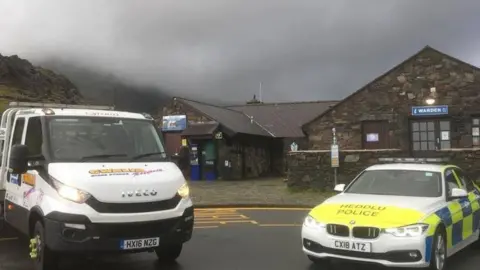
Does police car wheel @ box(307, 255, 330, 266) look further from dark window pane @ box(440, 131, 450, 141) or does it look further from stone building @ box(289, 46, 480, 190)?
dark window pane @ box(440, 131, 450, 141)

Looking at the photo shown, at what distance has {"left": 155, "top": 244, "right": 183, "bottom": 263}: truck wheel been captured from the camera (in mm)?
7811

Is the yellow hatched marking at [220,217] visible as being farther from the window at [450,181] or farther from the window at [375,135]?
the window at [375,135]

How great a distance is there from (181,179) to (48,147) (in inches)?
71.6

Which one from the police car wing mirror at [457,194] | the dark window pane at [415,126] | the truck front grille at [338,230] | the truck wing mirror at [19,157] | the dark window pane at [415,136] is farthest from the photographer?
the dark window pane at [415,126]

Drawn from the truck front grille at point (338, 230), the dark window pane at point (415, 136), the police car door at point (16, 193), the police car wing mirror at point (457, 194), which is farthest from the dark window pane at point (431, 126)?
the police car door at point (16, 193)

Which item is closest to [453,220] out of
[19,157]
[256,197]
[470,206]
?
[470,206]

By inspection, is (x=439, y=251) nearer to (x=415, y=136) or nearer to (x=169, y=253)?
(x=169, y=253)

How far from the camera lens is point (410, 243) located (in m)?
6.45

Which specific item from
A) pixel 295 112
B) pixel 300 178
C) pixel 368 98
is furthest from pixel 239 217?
pixel 295 112

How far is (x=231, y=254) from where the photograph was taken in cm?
859

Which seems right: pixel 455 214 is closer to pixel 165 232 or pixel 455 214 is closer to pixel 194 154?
pixel 165 232

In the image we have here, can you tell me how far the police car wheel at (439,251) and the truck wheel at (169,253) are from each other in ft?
11.4

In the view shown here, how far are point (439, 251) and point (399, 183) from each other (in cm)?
146

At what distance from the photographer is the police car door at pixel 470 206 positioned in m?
8.14
